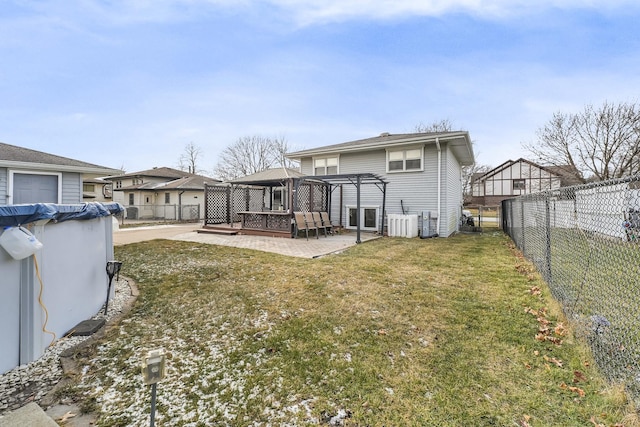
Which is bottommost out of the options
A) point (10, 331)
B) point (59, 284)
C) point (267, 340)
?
point (267, 340)

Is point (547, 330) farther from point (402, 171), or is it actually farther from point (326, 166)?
point (326, 166)

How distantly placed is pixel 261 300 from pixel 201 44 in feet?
31.5

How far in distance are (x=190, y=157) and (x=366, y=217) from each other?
1483 inches

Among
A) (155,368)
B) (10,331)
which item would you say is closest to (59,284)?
(10,331)

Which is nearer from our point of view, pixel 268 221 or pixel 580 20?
pixel 580 20

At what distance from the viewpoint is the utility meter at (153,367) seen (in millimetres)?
1586

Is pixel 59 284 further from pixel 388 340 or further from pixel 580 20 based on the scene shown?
pixel 580 20

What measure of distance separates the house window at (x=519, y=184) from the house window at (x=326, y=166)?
1166 inches

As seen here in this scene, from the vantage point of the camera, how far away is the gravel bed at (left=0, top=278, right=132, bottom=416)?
2082 millimetres

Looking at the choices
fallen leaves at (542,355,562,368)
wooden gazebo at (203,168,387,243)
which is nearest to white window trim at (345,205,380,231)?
wooden gazebo at (203,168,387,243)

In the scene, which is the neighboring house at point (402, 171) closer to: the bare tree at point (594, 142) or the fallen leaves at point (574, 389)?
the bare tree at point (594, 142)

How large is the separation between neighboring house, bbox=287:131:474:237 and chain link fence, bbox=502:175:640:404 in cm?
716

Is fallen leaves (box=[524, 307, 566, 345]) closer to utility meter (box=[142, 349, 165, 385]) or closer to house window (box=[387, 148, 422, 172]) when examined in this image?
utility meter (box=[142, 349, 165, 385])

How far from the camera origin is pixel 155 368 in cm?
162
